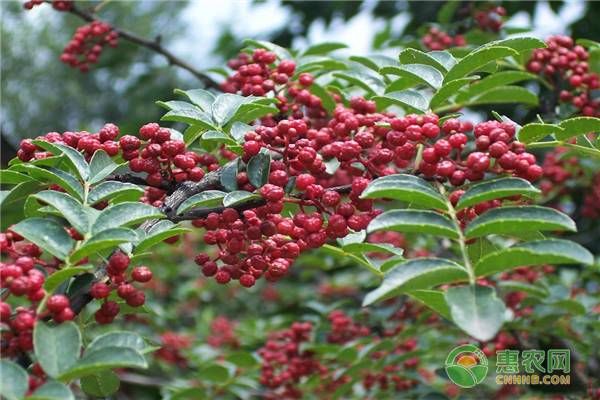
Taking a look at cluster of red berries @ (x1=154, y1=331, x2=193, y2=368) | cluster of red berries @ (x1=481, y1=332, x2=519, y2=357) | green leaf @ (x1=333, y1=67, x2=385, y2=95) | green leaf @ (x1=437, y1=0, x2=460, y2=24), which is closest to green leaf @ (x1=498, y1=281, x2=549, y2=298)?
cluster of red berries @ (x1=481, y1=332, x2=519, y2=357)

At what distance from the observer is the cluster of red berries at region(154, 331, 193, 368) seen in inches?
163

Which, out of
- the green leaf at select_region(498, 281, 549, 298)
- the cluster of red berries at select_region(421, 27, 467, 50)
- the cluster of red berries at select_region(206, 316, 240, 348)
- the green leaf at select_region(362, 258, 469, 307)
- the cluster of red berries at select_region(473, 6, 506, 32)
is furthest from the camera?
the cluster of red berries at select_region(206, 316, 240, 348)

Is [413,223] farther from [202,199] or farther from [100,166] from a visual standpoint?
[100,166]

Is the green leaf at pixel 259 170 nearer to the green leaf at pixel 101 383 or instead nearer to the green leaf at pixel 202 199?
the green leaf at pixel 202 199

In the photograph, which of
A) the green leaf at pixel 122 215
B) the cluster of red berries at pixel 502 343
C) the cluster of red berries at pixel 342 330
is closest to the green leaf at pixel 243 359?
the cluster of red berries at pixel 342 330

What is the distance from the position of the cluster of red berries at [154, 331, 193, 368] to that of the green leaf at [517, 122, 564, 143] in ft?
9.73

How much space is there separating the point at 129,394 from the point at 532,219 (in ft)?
13.7

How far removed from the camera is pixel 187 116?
1.65 metres

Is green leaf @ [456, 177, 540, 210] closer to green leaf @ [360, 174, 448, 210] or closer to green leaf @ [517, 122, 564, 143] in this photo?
green leaf @ [360, 174, 448, 210]

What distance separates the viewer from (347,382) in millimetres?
2809

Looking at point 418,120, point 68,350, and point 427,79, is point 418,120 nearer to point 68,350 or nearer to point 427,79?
point 427,79

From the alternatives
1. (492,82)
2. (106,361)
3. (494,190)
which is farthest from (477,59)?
(106,361)

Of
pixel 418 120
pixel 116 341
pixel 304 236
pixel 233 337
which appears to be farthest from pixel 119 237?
pixel 233 337

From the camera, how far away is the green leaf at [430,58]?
1825mm
